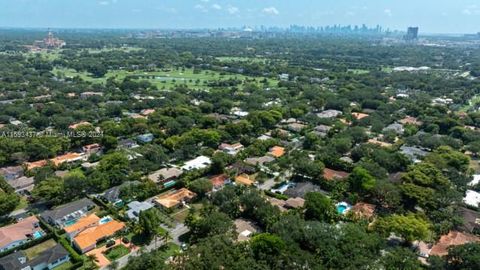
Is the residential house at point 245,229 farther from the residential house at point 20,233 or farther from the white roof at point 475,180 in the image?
the white roof at point 475,180

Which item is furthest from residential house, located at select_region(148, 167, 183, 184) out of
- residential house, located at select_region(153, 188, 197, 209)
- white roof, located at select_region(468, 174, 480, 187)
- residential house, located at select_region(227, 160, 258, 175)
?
white roof, located at select_region(468, 174, 480, 187)

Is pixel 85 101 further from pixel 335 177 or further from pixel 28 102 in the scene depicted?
pixel 335 177

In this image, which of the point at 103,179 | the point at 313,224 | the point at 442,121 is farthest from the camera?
the point at 442,121

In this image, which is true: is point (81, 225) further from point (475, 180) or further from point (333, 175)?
point (475, 180)

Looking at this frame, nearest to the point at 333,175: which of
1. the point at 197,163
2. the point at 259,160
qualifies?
the point at 259,160

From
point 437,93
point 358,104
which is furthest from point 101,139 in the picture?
point 437,93

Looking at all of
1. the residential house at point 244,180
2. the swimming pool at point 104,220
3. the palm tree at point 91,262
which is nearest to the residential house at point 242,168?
the residential house at point 244,180
